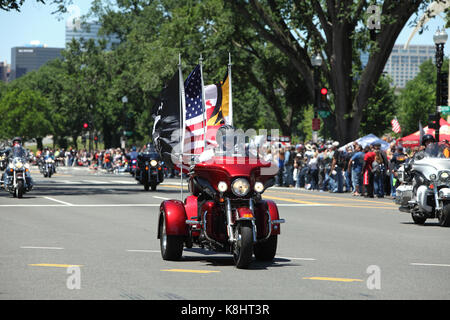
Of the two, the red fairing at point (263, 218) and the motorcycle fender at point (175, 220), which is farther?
the motorcycle fender at point (175, 220)

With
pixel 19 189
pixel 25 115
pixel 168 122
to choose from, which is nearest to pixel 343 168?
pixel 19 189

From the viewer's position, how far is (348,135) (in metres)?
37.7

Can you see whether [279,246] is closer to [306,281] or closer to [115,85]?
[306,281]

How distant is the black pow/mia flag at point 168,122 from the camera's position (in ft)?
37.7

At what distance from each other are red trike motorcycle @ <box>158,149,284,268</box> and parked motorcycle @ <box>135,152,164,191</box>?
1918cm

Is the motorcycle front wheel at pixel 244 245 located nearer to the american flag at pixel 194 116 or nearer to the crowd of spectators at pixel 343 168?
the american flag at pixel 194 116

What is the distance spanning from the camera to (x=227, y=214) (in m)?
9.84

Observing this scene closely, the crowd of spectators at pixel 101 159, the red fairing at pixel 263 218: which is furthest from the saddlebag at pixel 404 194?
the crowd of spectators at pixel 101 159

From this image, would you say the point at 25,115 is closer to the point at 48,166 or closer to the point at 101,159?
the point at 101,159

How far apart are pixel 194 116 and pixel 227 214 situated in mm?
2015

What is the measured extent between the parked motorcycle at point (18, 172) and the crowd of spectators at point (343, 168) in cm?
744

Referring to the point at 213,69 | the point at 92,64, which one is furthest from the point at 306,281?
the point at 92,64

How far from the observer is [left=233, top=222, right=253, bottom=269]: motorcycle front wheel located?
→ 9.52 meters

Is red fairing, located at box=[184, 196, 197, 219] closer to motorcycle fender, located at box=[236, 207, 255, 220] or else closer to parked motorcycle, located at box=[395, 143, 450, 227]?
motorcycle fender, located at box=[236, 207, 255, 220]
